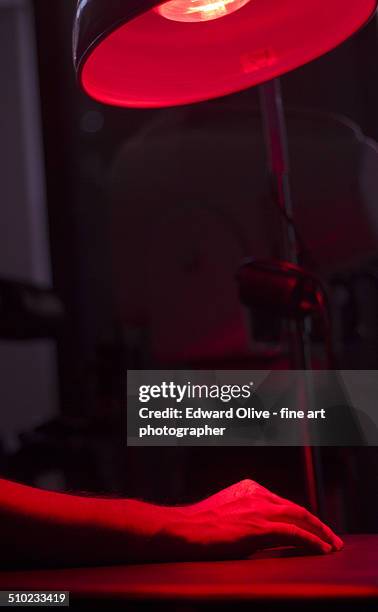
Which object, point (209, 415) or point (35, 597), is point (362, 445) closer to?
point (209, 415)

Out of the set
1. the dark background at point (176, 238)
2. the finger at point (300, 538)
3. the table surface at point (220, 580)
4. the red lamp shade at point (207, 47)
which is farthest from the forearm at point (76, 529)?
the dark background at point (176, 238)

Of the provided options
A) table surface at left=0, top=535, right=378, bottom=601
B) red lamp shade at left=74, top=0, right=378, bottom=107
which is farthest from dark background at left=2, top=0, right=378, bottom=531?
table surface at left=0, top=535, right=378, bottom=601

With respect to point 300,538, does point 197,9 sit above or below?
above

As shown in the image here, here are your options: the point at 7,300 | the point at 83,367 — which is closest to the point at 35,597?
the point at 7,300

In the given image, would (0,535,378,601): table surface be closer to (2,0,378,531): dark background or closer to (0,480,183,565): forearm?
(0,480,183,565): forearm

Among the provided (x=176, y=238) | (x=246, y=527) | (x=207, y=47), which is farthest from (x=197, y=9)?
(x=176, y=238)

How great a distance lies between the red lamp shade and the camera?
2.55 ft

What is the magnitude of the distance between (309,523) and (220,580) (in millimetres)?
200

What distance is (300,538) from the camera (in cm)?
73

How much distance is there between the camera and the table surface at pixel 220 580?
54 cm

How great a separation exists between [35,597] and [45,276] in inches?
59.0

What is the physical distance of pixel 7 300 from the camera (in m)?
1.35

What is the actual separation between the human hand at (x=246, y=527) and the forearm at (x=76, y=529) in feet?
0.09

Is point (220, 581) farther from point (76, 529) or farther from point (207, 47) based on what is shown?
point (207, 47)
